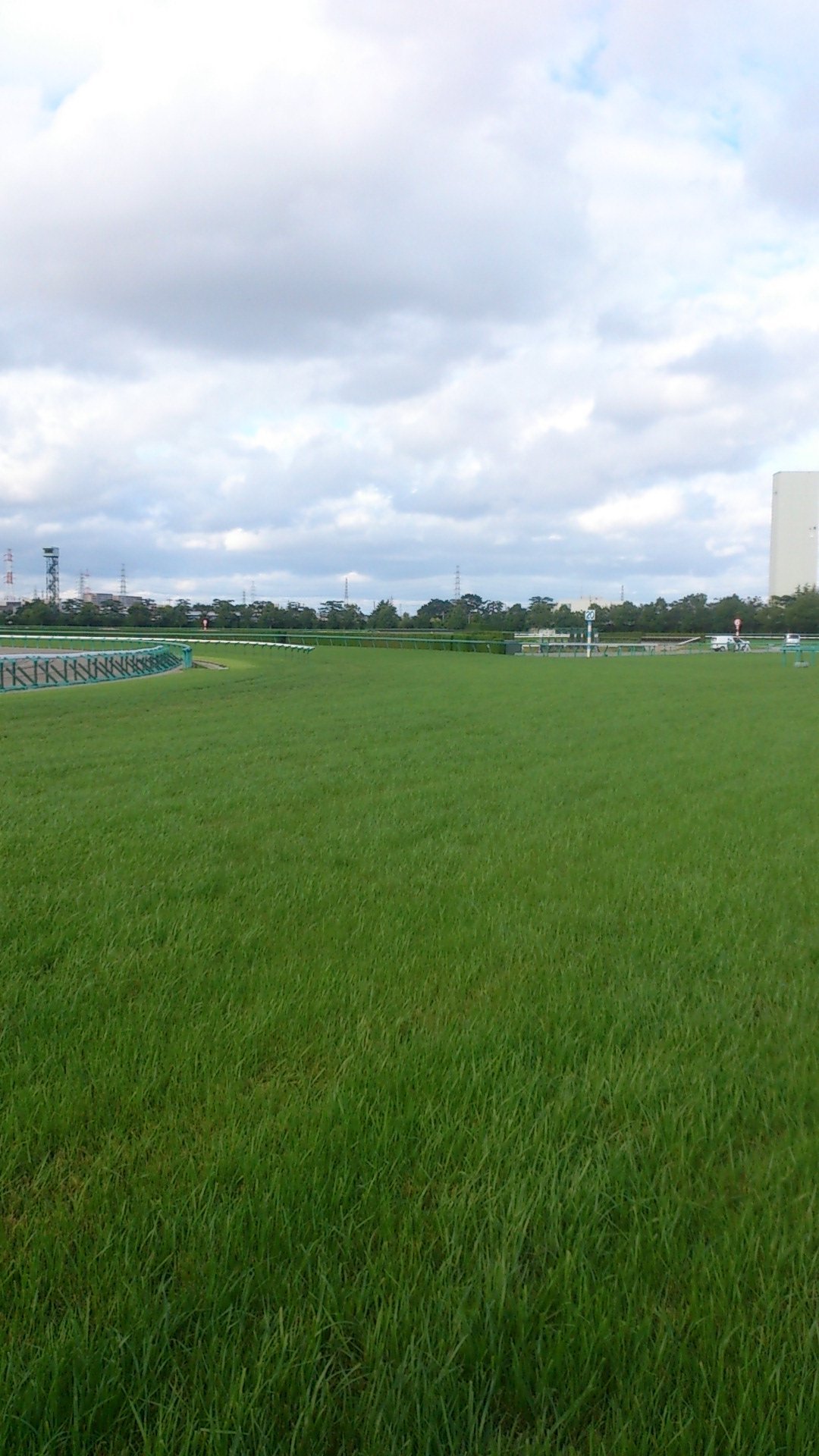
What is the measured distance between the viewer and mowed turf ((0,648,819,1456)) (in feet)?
5.73

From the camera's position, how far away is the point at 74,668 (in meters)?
27.5

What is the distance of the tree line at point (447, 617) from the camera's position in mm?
80688

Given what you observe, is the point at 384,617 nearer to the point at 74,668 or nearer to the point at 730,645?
the point at 730,645

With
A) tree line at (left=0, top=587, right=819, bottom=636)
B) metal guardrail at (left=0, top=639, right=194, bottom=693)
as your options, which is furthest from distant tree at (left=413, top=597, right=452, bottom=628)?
metal guardrail at (left=0, top=639, right=194, bottom=693)

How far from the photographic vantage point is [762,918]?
4.62m

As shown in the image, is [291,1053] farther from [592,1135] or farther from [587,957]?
[587,957]

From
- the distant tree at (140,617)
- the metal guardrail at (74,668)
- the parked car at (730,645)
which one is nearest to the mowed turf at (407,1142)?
the metal guardrail at (74,668)

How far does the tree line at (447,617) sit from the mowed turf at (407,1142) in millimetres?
67073

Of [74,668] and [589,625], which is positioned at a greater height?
[589,625]

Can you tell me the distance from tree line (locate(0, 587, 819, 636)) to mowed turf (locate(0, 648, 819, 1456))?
67073 millimetres

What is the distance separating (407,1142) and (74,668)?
1079 inches

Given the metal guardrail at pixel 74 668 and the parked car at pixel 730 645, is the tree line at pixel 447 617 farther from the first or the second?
the metal guardrail at pixel 74 668

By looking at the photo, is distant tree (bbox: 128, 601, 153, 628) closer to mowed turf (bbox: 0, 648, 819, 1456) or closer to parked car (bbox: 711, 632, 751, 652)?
parked car (bbox: 711, 632, 751, 652)

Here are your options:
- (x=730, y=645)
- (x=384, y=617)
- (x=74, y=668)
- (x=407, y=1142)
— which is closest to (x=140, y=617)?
(x=384, y=617)
